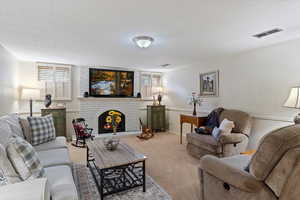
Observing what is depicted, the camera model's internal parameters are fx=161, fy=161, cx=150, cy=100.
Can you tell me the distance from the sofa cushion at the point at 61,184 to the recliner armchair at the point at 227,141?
7.71 ft

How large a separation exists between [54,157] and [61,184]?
753 mm

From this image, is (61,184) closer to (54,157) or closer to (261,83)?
(54,157)

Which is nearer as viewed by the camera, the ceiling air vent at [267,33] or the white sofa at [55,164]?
the white sofa at [55,164]

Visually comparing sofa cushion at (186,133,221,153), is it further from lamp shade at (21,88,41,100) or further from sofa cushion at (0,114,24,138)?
lamp shade at (21,88,41,100)

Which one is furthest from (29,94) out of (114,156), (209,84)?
(209,84)

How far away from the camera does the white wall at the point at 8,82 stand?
3100 millimetres

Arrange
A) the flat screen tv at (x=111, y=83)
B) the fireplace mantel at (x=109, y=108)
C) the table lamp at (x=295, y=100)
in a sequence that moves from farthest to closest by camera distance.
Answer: the flat screen tv at (x=111, y=83) → the fireplace mantel at (x=109, y=108) → the table lamp at (x=295, y=100)

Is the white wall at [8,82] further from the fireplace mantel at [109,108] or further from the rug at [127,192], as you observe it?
the rug at [127,192]

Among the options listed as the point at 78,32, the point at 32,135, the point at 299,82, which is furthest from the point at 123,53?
the point at 299,82

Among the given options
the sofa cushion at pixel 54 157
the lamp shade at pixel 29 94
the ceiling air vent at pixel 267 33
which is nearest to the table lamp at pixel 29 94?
the lamp shade at pixel 29 94

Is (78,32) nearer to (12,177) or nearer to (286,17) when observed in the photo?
(12,177)

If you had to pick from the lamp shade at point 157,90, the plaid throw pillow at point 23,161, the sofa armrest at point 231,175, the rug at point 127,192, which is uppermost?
the lamp shade at point 157,90

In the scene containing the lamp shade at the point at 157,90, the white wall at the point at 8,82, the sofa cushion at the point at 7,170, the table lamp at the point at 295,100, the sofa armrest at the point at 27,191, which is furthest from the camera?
the lamp shade at the point at 157,90

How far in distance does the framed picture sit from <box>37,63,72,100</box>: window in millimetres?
3908
